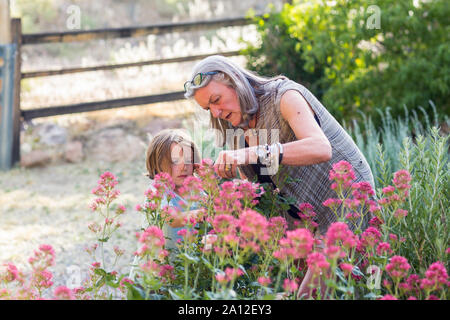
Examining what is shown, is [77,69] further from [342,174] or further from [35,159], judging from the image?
[342,174]

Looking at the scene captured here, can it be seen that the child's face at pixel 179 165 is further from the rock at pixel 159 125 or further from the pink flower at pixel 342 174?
the rock at pixel 159 125

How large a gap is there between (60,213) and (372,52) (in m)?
3.14

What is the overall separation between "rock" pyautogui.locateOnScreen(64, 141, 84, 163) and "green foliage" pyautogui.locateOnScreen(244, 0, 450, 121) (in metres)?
2.29

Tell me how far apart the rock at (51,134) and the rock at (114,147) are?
0.34 m

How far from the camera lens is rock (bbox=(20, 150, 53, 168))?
6539mm

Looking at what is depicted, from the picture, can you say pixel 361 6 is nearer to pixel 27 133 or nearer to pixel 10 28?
pixel 10 28

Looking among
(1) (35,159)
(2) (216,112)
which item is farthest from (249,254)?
(1) (35,159)

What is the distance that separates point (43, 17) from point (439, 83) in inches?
→ 489

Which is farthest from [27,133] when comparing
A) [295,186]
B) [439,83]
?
[295,186]

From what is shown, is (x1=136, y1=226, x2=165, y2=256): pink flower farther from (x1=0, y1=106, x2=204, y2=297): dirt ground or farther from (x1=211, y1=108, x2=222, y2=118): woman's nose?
(x1=0, y1=106, x2=204, y2=297): dirt ground

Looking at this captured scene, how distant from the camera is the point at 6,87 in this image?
6387 mm

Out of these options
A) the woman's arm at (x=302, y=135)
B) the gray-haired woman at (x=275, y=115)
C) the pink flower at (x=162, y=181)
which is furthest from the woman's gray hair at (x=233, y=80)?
the pink flower at (x=162, y=181)

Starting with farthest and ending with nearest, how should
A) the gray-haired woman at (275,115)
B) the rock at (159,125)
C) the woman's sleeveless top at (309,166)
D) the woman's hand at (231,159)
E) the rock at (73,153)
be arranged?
the rock at (159,125)
the rock at (73,153)
the woman's sleeveless top at (309,166)
the gray-haired woman at (275,115)
the woman's hand at (231,159)

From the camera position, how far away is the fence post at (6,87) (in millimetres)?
6352
